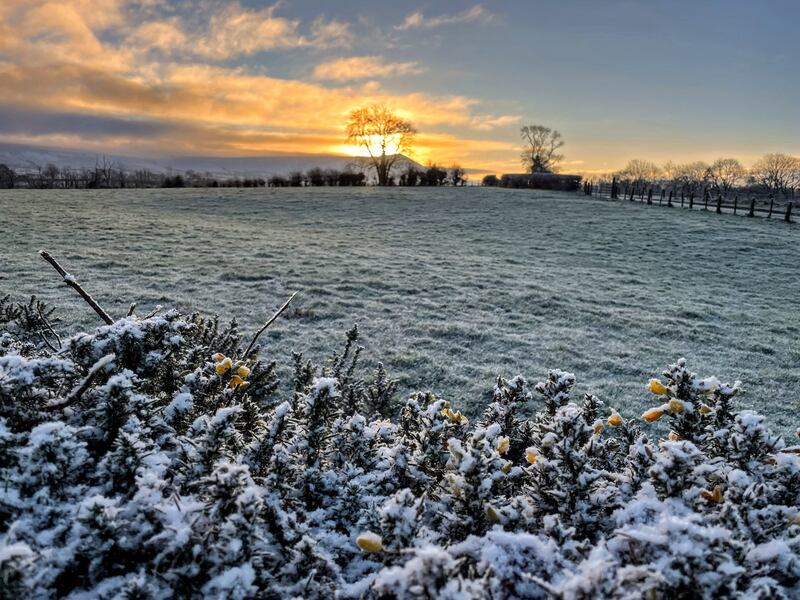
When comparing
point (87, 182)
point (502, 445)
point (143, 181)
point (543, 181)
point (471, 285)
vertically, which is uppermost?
point (543, 181)

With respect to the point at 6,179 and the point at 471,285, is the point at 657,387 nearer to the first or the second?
the point at 471,285

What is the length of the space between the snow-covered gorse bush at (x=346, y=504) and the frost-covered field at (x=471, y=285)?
175 inches

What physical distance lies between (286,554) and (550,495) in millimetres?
876

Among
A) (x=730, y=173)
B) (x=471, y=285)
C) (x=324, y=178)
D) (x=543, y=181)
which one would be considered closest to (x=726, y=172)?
(x=730, y=173)

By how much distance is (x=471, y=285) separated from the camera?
12.9 m

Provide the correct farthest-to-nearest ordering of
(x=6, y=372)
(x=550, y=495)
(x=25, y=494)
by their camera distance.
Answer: (x=550, y=495) → (x=6, y=372) → (x=25, y=494)

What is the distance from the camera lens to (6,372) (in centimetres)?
137

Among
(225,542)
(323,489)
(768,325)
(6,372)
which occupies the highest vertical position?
(6,372)

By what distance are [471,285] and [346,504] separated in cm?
1154

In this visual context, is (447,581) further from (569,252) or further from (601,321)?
(569,252)

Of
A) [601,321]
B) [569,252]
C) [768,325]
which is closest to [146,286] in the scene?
[601,321]

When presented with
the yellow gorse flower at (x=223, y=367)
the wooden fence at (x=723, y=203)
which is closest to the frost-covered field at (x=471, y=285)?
the wooden fence at (x=723, y=203)

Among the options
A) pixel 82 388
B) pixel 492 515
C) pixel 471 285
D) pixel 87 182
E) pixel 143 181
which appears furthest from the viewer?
pixel 143 181

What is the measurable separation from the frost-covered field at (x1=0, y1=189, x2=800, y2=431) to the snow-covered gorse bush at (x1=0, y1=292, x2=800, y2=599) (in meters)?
4.45
